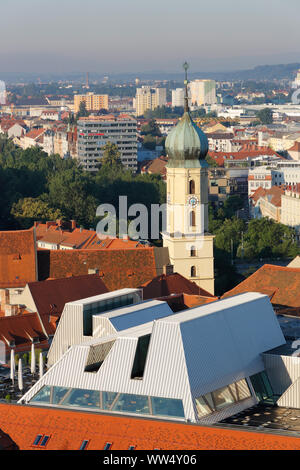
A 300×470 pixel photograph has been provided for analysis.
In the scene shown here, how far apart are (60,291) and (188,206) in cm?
1113

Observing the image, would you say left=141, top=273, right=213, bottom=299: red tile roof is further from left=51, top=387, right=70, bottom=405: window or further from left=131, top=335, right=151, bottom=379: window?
left=51, top=387, right=70, bottom=405: window

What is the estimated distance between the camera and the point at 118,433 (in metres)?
34.6

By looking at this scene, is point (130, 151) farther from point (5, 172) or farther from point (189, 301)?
point (189, 301)

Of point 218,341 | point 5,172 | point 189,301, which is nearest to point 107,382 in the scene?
point 218,341

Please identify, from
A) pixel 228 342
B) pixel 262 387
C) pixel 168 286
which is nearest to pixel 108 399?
pixel 228 342

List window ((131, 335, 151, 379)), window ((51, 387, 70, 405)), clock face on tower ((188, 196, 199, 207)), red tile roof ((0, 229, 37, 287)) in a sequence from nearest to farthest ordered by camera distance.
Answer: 1. window ((131, 335, 151, 379))
2. window ((51, 387, 70, 405))
3. red tile roof ((0, 229, 37, 287))
4. clock face on tower ((188, 196, 199, 207))

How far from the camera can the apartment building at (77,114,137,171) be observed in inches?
7333

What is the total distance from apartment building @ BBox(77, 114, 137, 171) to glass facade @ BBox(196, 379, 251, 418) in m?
147

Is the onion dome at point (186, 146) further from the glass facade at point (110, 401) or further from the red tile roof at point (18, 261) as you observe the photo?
the glass facade at point (110, 401)

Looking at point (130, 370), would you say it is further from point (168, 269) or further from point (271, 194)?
point (271, 194)

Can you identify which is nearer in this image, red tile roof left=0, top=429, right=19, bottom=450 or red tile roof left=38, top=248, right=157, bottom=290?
red tile roof left=0, top=429, right=19, bottom=450

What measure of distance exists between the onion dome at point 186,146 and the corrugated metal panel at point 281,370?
25.3 metres

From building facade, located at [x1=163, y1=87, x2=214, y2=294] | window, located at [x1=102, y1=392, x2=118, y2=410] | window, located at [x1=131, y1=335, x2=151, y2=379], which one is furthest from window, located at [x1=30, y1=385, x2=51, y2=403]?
building facade, located at [x1=163, y1=87, x2=214, y2=294]

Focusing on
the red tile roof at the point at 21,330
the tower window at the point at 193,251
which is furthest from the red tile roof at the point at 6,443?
the tower window at the point at 193,251
